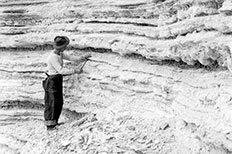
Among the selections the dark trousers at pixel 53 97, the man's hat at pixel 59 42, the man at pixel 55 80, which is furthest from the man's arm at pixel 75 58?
the dark trousers at pixel 53 97

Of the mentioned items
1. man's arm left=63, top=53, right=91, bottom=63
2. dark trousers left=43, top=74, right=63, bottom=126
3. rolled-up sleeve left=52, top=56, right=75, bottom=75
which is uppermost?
man's arm left=63, top=53, right=91, bottom=63

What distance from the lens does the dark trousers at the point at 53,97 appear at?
6539 mm

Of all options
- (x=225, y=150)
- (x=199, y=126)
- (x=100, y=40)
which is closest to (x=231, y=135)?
(x=225, y=150)

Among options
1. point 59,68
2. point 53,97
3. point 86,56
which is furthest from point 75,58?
point 53,97

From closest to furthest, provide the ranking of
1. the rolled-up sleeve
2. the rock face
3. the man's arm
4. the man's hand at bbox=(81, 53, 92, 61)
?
1. the rock face
2. the rolled-up sleeve
3. the man's arm
4. the man's hand at bbox=(81, 53, 92, 61)

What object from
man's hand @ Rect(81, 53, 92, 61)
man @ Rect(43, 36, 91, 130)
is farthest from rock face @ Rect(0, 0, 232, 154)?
man @ Rect(43, 36, 91, 130)

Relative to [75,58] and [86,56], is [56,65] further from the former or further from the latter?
[86,56]

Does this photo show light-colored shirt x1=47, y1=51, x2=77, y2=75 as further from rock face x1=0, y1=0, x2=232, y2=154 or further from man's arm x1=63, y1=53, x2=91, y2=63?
rock face x1=0, y1=0, x2=232, y2=154

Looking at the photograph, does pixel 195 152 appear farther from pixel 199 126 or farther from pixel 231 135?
pixel 231 135

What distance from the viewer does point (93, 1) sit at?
7395mm

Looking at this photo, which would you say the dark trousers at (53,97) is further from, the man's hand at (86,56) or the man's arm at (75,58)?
the man's hand at (86,56)

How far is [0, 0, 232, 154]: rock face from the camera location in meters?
4.44

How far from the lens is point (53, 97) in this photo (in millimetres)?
6574

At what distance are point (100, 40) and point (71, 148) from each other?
6.49 ft
